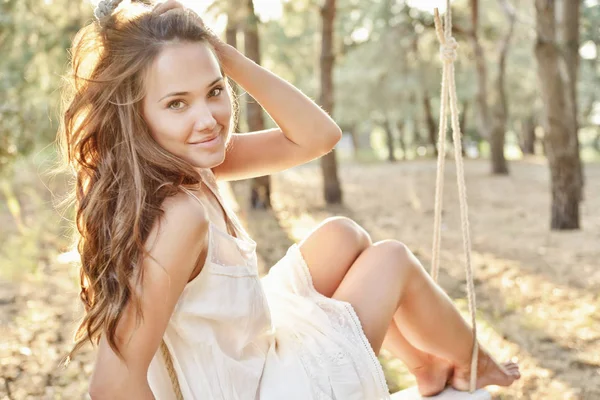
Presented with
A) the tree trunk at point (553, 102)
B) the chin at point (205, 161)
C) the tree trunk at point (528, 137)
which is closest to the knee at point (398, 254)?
the chin at point (205, 161)

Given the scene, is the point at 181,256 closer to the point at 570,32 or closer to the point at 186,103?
the point at 186,103

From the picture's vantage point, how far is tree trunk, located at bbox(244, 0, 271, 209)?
22.8 ft

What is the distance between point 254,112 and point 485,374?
570 centimetres

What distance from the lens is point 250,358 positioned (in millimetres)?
1798

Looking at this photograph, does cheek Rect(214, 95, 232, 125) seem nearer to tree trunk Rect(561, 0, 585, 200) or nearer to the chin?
the chin

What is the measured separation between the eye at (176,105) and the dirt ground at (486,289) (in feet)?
5.38

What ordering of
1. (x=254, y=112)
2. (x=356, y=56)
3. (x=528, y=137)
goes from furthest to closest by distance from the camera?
(x=528, y=137) → (x=356, y=56) → (x=254, y=112)

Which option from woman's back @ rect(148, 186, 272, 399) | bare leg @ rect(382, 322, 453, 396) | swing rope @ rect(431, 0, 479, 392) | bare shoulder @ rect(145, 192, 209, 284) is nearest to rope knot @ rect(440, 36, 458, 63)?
swing rope @ rect(431, 0, 479, 392)

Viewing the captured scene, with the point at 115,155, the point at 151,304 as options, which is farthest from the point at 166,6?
the point at 151,304

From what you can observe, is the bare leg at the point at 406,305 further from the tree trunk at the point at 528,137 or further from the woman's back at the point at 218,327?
the tree trunk at the point at 528,137

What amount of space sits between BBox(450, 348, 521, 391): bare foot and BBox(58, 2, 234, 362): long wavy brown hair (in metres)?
1.08

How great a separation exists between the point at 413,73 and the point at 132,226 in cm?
1468

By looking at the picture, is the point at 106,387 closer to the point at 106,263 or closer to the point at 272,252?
the point at 106,263

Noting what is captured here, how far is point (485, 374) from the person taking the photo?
2244 millimetres
